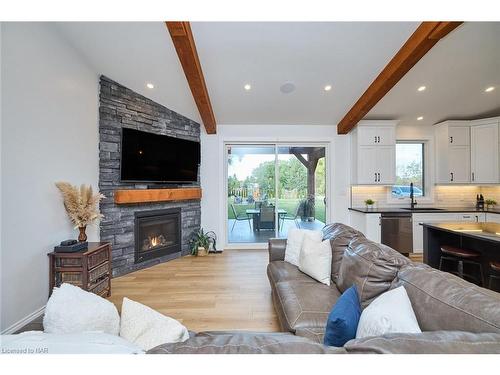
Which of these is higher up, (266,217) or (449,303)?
(449,303)

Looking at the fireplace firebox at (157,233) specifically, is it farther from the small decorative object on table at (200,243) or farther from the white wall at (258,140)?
the white wall at (258,140)

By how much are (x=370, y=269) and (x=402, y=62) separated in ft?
9.17

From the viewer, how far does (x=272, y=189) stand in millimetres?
4719

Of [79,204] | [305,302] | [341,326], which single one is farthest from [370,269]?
[79,204]

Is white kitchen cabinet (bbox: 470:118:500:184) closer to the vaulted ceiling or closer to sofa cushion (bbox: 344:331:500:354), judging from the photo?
the vaulted ceiling

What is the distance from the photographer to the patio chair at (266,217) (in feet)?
15.7

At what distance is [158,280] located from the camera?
3135mm

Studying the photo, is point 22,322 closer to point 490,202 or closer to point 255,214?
point 255,214

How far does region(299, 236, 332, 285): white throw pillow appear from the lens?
199 centimetres

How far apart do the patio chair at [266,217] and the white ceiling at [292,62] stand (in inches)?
76.5

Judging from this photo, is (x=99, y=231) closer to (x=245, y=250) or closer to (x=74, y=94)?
(x=74, y=94)

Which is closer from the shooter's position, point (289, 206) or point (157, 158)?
point (157, 158)

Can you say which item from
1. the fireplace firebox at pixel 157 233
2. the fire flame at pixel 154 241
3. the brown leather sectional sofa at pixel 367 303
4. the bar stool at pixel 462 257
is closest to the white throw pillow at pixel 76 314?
the brown leather sectional sofa at pixel 367 303

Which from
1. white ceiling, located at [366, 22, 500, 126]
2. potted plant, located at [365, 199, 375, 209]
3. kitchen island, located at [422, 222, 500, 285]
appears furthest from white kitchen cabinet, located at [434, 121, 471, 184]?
kitchen island, located at [422, 222, 500, 285]
